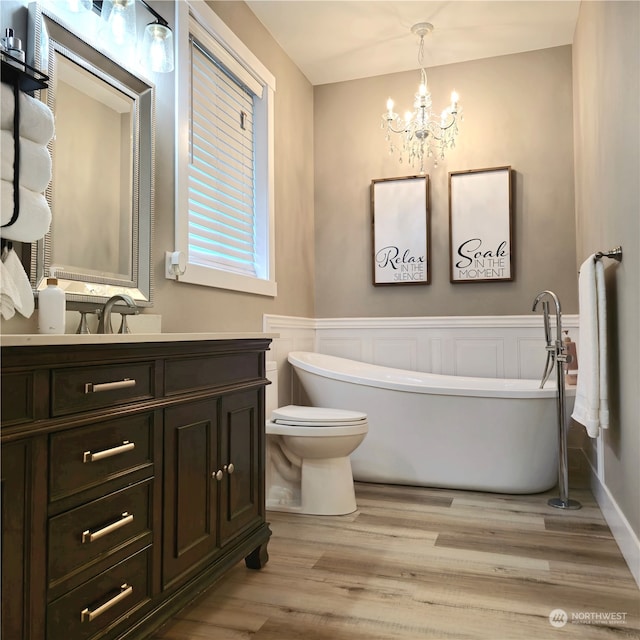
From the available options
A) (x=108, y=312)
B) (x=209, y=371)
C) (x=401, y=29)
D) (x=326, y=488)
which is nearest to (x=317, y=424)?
(x=326, y=488)

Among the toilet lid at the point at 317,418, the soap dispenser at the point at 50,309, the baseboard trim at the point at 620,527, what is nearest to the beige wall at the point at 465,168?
the baseboard trim at the point at 620,527

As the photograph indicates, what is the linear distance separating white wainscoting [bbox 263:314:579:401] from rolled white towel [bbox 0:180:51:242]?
6.31 feet

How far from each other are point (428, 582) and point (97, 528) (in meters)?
1.21

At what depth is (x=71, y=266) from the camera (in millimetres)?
1794

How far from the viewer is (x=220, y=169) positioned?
2.92 m

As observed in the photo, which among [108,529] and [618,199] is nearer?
[108,529]

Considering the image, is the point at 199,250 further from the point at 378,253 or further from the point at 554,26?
the point at 554,26

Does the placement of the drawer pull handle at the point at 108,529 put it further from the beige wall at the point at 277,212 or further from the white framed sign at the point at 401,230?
the white framed sign at the point at 401,230

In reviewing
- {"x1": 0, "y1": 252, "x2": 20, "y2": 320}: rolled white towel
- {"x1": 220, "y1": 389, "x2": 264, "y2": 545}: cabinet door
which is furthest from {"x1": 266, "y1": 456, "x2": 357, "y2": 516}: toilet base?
{"x1": 0, "y1": 252, "x2": 20, "y2": 320}: rolled white towel

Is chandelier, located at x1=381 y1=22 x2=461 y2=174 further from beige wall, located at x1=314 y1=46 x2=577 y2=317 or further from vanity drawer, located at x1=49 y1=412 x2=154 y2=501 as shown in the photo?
vanity drawer, located at x1=49 y1=412 x2=154 y2=501

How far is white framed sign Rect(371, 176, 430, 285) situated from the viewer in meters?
3.93

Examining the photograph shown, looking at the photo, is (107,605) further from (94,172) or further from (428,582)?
(94,172)

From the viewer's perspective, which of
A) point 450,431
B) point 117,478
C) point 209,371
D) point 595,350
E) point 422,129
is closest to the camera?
point 117,478

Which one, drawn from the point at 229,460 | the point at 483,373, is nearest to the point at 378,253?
the point at 483,373
